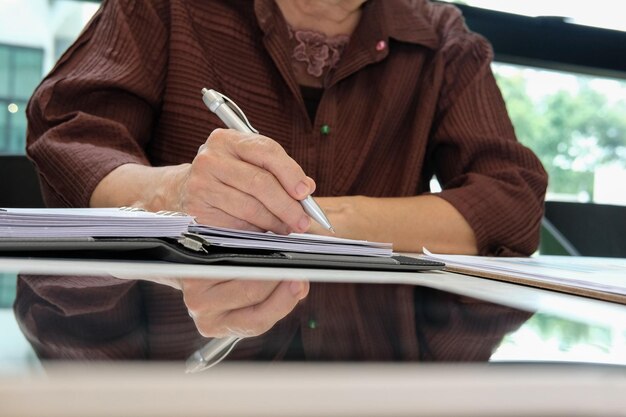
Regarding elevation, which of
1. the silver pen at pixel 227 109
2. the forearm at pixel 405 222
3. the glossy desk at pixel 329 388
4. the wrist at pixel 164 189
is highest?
the glossy desk at pixel 329 388

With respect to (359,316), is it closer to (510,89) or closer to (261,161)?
(261,161)

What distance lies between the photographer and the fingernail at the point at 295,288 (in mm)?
423

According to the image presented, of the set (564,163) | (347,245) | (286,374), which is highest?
(286,374)

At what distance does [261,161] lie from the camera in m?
0.71

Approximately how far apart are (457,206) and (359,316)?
80 centimetres

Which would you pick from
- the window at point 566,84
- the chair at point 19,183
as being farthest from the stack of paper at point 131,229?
the window at point 566,84

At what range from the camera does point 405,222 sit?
1.05 meters

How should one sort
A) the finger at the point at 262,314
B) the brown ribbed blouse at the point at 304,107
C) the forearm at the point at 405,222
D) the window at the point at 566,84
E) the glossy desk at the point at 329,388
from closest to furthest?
the glossy desk at the point at 329,388 < the finger at the point at 262,314 < the forearm at the point at 405,222 < the brown ribbed blouse at the point at 304,107 < the window at the point at 566,84

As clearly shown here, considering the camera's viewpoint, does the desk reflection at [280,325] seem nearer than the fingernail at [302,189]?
Yes

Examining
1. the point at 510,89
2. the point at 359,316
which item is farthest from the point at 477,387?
the point at 510,89

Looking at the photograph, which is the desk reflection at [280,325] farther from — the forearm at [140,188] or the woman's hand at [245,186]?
the forearm at [140,188]

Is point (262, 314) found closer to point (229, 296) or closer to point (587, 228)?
point (229, 296)

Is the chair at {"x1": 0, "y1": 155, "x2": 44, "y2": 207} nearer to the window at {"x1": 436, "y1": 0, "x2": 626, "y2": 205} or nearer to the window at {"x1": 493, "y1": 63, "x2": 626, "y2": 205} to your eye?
the window at {"x1": 436, "y1": 0, "x2": 626, "y2": 205}

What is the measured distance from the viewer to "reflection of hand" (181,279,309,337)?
28 centimetres
